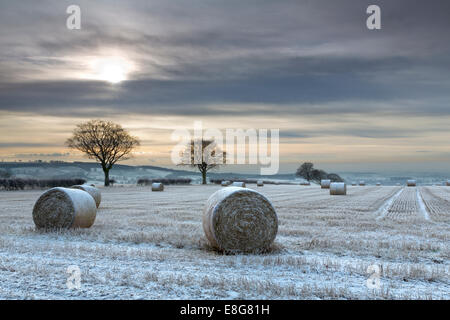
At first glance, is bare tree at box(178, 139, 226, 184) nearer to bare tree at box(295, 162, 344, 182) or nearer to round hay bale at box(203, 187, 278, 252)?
bare tree at box(295, 162, 344, 182)

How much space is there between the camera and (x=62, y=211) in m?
12.9

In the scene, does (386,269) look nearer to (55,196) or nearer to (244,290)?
(244,290)

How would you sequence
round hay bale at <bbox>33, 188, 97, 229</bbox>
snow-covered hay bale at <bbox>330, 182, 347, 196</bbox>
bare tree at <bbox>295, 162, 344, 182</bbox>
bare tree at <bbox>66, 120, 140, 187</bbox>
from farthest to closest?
bare tree at <bbox>295, 162, 344, 182</bbox>
bare tree at <bbox>66, 120, 140, 187</bbox>
snow-covered hay bale at <bbox>330, 182, 347, 196</bbox>
round hay bale at <bbox>33, 188, 97, 229</bbox>

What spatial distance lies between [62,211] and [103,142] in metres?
47.9

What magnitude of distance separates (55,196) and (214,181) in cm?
6165

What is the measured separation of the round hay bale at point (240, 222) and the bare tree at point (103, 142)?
5017 cm

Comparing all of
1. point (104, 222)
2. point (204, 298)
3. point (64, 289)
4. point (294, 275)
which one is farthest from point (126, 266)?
point (104, 222)

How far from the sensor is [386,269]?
296 inches

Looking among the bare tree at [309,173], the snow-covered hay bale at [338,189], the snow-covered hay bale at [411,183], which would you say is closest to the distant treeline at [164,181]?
the snow-covered hay bale at [411,183]

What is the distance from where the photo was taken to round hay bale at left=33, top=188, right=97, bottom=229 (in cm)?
1281

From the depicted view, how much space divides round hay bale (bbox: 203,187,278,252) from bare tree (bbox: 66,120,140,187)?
5017cm

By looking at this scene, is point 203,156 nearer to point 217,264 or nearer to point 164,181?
point 164,181

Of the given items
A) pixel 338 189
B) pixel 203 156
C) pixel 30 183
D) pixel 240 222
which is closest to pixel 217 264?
pixel 240 222

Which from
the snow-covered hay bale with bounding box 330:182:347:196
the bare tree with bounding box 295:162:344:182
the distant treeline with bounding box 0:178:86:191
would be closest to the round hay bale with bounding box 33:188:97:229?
the snow-covered hay bale with bounding box 330:182:347:196
